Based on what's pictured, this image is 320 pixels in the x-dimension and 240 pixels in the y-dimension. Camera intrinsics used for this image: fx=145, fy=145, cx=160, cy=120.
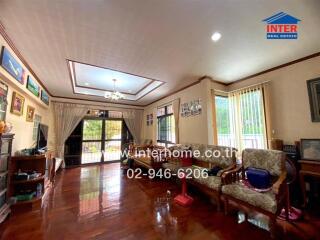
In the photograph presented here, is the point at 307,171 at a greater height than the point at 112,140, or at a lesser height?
lesser

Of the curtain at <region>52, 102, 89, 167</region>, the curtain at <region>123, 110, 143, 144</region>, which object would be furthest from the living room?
the curtain at <region>123, 110, 143, 144</region>

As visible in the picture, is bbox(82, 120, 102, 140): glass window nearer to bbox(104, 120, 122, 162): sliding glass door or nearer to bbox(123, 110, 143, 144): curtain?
bbox(104, 120, 122, 162): sliding glass door

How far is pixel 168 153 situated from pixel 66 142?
4.38 meters

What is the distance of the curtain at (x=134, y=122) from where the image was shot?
22.7ft

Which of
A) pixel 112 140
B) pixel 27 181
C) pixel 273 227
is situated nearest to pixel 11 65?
pixel 27 181

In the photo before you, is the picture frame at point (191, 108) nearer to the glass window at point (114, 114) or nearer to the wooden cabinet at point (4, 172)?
the glass window at point (114, 114)

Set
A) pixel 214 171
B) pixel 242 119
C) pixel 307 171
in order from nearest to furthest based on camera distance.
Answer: pixel 307 171 < pixel 214 171 < pixel 242 119

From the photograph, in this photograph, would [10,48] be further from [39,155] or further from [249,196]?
[249,196]

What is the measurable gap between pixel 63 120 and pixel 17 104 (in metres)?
2.81

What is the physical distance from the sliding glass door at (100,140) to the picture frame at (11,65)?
3.54 meters

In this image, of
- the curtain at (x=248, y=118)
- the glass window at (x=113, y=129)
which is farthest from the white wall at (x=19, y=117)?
the curtain at (x=248, y=118)

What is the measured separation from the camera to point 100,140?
6.36 metres

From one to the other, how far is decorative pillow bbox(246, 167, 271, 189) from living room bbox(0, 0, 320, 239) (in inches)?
0.7

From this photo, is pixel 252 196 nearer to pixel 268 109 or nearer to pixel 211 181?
pixel 211 181
